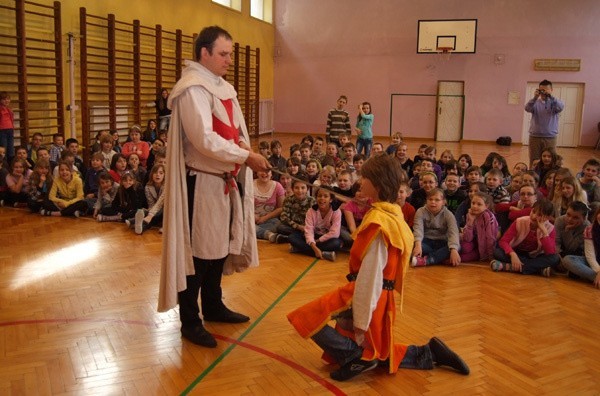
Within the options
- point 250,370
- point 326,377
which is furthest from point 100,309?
point 326,377

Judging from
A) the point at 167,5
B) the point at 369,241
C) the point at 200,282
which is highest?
the point at 167,5

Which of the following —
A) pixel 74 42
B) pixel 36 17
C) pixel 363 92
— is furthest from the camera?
pixel 363 92

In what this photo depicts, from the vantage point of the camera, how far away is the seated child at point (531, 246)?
193 inches

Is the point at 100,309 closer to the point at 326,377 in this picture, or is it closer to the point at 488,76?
the point at 326,377

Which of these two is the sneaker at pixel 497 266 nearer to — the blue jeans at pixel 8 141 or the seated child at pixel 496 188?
the seated child at pixel 496 188

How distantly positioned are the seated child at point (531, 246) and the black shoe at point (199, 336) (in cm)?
285

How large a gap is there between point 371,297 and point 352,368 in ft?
1.51

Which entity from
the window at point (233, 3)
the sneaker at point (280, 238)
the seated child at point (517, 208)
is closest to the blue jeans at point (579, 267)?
the seated child at point (517, 208)

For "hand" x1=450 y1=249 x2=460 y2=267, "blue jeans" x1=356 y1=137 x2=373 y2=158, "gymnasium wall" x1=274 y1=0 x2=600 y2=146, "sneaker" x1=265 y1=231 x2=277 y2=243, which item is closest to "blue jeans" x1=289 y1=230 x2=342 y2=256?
"sneaker" x1=265 y1=231 x2=277 y2=243

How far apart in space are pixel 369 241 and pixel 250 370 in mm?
979

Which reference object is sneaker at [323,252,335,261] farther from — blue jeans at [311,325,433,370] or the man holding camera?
the man holding camera

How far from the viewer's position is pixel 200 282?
3316mm

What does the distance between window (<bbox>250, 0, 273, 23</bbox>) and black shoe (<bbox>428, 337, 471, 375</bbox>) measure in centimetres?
1565

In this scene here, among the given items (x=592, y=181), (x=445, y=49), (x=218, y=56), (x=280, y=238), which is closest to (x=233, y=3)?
(x=445, y=49)
